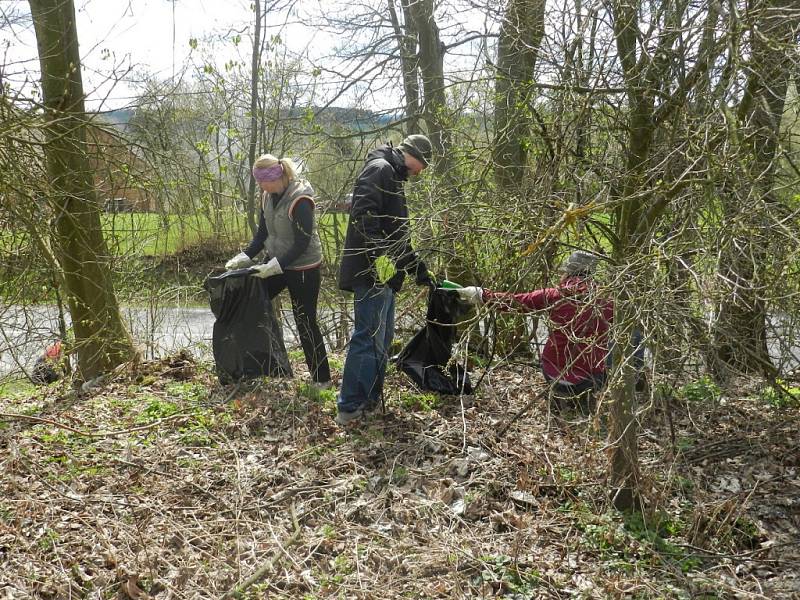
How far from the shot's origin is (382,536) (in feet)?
12.4

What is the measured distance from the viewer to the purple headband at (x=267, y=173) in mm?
5496

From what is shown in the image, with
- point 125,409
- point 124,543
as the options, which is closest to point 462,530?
point 124,543

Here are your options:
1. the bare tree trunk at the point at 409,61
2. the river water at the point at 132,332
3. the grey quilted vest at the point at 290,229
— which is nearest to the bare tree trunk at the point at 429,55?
the bare tree trunk at the point at 409,61

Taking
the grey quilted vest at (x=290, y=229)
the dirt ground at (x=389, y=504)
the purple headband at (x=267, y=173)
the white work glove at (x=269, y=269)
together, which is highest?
the purple headband at (x=267, y=173)

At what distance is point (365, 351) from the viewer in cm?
498

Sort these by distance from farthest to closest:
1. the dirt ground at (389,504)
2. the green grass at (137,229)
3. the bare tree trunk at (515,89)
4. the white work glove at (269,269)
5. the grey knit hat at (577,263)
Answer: the green grass at (137,229) → the white work glove at (269,269) → the bare tree trunk at (515,89) → the grey knit hat at (577,263) → the dirt ground at (389,504)

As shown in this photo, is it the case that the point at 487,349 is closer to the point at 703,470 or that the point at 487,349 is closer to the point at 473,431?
the point at 473,431

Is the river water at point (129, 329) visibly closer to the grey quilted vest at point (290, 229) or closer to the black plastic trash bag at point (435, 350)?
the black plastic trash bag at point (435, 350)

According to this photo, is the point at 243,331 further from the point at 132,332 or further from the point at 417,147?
the point at 417,147

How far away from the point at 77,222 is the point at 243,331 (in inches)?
63.3

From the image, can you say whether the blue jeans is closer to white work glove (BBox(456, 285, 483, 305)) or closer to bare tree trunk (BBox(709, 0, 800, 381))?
white work glove (BBox(456, 285, 483, 305))

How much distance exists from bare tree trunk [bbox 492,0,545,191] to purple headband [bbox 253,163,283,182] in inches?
63.4

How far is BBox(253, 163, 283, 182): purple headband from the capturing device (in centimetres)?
550

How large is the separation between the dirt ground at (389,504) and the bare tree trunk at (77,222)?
2.96 feet
